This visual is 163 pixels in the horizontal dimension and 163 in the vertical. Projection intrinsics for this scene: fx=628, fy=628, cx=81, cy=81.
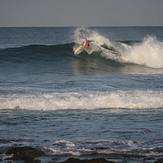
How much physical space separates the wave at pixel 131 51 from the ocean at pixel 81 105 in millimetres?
58

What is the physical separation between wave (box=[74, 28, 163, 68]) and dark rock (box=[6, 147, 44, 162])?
2196 centimetres

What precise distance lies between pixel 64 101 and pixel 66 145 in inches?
258

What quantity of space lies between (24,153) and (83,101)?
8.03 m

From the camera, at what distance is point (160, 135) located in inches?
602

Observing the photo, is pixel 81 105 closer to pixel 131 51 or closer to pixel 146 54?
pixel 146 54

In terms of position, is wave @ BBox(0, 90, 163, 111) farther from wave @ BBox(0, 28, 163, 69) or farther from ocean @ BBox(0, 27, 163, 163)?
wave @ BBox(0, 28, 163, 69)

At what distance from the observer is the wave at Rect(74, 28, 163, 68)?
35.4 m

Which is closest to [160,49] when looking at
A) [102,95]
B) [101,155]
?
[102,95]

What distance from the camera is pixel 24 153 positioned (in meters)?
12.7

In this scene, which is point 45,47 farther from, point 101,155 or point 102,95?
point 101,155

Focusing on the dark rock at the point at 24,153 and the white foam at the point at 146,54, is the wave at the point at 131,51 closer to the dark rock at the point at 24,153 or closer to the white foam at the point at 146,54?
the white foam at the point at 146,54

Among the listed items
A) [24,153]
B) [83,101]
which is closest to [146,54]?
[83,101]

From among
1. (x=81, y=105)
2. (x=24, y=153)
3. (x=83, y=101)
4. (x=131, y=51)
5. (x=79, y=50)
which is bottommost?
(x=24, y=153)

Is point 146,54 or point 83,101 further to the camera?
point 146,54
